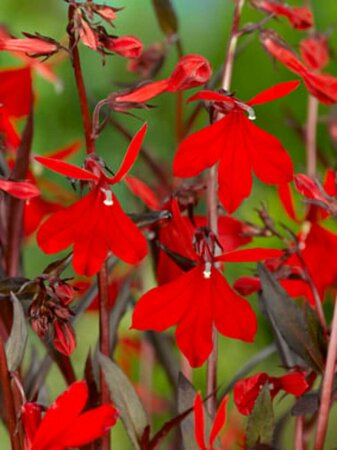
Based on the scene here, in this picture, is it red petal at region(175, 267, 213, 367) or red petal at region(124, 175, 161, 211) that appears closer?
red petal at region(175, 267, 213, 367)

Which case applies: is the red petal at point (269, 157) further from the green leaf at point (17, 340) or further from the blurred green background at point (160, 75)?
the blurred green background at point (160, 75)

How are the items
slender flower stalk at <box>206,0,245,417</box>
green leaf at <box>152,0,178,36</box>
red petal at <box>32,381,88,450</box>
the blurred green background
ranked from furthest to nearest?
the blurred green background, green leaf at <box>152,0,178,36</box>, slender flower stalk at <box>206,0,245,417</box>, red petal at <box>32,381,88,450</box>

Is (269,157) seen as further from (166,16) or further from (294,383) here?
(166,16)

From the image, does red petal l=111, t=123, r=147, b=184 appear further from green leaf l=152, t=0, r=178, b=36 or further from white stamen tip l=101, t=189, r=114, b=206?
green leaf l=152, t=0, r=178, b=36

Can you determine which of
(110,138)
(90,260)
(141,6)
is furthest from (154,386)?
(90,260)

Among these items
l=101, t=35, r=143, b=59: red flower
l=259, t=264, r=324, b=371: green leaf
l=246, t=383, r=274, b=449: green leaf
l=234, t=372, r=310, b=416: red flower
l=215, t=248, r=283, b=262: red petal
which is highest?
l=101, t=35, r=143, b=59: red flower

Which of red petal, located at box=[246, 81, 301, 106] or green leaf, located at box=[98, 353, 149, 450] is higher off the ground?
red petal, located at box=[246, 81, 301, 106]

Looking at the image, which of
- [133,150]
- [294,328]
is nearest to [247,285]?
[294,328]

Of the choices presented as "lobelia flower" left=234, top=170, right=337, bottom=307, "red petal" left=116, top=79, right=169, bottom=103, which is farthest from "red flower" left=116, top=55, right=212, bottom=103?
"lobelia flower" left=234, top=170, right=337, bottom=307

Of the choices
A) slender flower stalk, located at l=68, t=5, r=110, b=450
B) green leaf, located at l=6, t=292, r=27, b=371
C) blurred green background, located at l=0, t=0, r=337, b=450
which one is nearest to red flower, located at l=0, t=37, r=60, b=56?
slender flower stalk, located at l=68, t=5, r=110, b=450

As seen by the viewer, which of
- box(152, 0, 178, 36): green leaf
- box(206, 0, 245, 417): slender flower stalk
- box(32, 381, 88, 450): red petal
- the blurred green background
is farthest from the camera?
the blurred green background
